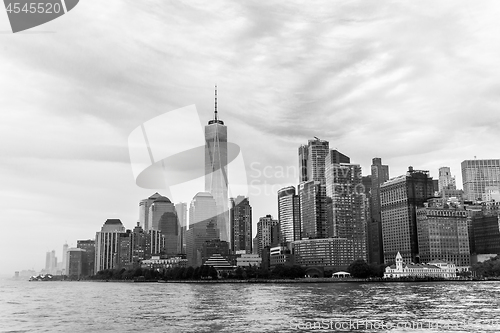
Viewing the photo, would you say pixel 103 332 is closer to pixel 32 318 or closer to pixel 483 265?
pixel 32 318

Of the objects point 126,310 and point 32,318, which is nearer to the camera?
point 32,318

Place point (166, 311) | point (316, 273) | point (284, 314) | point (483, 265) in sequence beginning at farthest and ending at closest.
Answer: point (316, 273) → point (483, 265) → point (166, 311) → point (284, 314)

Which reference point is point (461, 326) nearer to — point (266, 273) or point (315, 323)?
point (315, 323)

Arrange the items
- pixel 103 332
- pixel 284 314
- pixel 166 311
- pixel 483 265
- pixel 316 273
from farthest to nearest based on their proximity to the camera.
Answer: pixel 316 273 < pixel 483 265 < pixel 166 311 < pixel 284 314 < pixel 103 332

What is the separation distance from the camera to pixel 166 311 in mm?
52812

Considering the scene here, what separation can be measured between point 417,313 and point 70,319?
30.4 meters

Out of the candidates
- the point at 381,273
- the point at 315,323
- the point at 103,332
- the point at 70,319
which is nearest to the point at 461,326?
the point at 315,323

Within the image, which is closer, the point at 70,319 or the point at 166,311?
the point at 70,319

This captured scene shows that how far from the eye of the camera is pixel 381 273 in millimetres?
172375

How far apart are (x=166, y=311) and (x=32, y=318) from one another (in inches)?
475

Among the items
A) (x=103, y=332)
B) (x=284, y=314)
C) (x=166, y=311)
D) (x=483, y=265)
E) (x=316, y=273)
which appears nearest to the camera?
(x=103, y=332)

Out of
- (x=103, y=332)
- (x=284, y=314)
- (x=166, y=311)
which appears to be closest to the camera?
(x=103, y=332)

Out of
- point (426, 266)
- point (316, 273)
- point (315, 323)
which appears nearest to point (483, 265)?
point (426, 266)

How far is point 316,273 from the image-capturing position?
7785 inches
